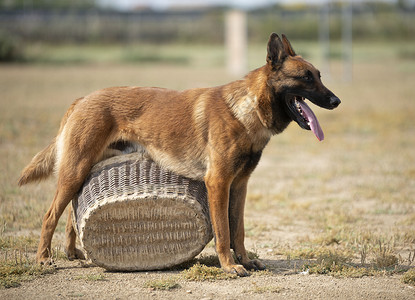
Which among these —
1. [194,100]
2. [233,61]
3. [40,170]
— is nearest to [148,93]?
[194,100]

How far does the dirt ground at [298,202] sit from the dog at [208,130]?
0.52 m

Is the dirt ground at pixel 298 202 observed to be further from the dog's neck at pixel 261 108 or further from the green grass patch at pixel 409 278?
the dog's neck at pixel 261 108

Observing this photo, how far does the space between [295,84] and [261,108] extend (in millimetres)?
358

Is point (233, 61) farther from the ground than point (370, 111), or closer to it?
farther from the ground

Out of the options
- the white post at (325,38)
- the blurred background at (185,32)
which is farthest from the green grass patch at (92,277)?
the blurred background at (185,32)

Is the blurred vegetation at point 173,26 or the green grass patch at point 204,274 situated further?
the blurred vegetation at point 173,26

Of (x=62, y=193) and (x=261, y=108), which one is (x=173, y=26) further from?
(x=261, y=108)

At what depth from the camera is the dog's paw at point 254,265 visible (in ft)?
17.9

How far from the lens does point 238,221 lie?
5574 mm

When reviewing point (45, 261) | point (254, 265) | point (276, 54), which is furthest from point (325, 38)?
point (45, 261)

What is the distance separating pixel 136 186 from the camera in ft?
17.5

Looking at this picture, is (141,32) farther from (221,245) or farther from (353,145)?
(221,245)

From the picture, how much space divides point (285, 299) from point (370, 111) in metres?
12.4

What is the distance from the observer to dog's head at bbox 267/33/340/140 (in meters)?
5.11
